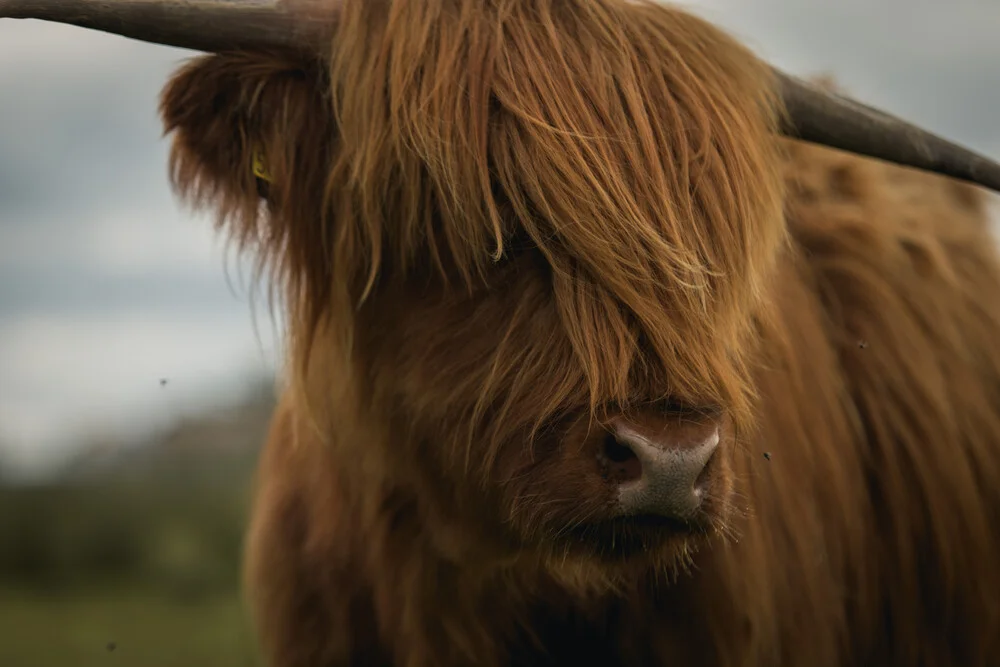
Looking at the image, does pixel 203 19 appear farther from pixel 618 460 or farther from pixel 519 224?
pixel 618 460

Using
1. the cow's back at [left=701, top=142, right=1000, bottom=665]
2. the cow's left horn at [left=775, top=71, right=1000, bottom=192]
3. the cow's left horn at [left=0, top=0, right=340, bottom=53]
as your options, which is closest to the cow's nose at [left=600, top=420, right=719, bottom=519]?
the cow's back at [left=701, top=142, right=1000, bottom=665]

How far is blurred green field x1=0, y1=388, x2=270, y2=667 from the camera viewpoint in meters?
7.88

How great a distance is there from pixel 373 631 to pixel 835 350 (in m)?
1.32

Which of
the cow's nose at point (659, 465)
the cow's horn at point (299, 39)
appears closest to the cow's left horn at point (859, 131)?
the cow's horn at point (299, 39)

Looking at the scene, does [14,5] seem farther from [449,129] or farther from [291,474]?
[291,474]

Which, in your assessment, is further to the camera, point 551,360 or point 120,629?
point 120,629

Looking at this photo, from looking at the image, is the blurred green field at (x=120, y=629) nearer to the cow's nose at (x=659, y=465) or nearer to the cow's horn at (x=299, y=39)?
the cow's horn at (x=299, y=39)

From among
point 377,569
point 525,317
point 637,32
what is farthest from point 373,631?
point 637,32

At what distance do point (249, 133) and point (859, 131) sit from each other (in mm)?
1245

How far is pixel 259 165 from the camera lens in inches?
99.1

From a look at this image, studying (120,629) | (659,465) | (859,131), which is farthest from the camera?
(120,629)

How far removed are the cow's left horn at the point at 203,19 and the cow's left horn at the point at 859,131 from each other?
970 millimetres

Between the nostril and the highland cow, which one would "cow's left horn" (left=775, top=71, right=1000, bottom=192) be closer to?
the highland cow

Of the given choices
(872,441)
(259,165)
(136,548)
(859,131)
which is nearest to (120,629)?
(136,548)
